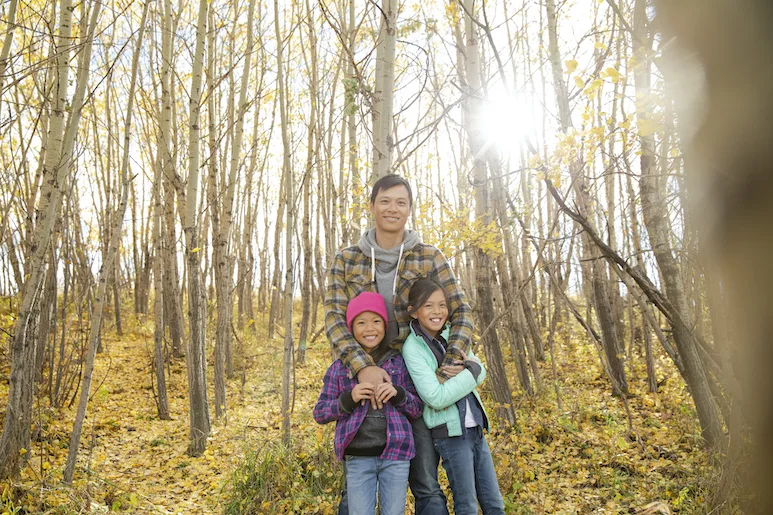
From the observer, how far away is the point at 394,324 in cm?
221

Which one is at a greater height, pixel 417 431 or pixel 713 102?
pixel 713 102

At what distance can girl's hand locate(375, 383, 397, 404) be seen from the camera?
1920 mm

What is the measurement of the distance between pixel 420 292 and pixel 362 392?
1.66 feet

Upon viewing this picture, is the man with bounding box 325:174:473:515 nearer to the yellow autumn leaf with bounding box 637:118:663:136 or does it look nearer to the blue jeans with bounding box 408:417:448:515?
the blue jeans with bounding box 408:417:448:515

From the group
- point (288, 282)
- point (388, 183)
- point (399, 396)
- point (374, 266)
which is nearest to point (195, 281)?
point (288, 282)

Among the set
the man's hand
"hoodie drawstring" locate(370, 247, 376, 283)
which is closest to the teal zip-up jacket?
the man's hand

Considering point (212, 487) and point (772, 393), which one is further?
point (212, 487)

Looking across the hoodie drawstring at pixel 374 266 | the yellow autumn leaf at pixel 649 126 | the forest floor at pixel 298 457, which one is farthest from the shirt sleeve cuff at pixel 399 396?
the yellow autumn leaf at pixel 649 126

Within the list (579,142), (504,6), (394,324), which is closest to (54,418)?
(394,324)

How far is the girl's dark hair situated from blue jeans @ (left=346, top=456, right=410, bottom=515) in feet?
2.10

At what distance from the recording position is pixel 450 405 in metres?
2.04

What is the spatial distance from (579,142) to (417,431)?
2275mm

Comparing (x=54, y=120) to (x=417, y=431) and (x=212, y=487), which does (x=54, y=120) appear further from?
(x=417, y=431)

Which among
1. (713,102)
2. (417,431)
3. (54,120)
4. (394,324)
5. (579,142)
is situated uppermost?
(54,120)
